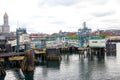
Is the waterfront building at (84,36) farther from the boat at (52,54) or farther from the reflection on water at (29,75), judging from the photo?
the reflection on water at (29,75)

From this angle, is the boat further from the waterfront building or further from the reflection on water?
the waterfront building

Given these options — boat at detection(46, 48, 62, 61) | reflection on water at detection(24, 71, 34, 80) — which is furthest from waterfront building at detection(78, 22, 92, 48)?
reflection on water at detection(24, 71, 34, 80)

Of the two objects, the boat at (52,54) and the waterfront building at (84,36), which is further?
the waterfront building at (84,36)

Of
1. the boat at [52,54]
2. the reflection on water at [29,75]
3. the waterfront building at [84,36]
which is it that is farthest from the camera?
the waterfront building at [84,36]

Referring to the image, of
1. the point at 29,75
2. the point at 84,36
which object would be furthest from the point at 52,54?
the point at 84,36

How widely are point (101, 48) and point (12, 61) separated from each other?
5971cm

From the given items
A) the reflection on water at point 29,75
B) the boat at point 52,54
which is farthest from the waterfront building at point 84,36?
the reflection on water at point 29,75

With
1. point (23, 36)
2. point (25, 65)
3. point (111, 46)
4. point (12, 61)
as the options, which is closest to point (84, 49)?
point (111, 46)

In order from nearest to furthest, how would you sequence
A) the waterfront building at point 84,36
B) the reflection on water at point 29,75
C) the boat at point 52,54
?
the reflection on water at point 29,75 < the boat at point 52,54 < the waterfront building at point 84,36

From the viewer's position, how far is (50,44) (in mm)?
155625

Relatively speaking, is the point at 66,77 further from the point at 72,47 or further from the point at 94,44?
the point at 72,47

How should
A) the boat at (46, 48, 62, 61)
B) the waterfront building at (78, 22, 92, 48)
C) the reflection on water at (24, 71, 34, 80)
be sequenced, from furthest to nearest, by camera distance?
the waterfront building at (78, 22, 92, 48), the boat at (46, 48, 62, 61), the reflection on water at (24, 71, 34, 80)

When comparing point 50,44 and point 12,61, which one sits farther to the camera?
point 50,44

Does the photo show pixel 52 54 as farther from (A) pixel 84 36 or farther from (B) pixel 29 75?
(A) pixel 84 36
